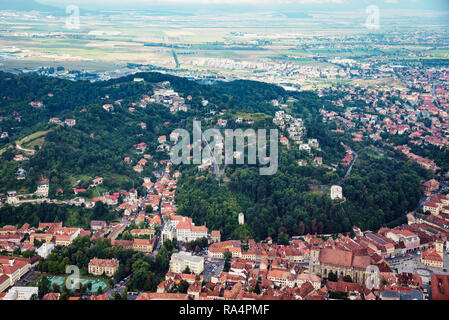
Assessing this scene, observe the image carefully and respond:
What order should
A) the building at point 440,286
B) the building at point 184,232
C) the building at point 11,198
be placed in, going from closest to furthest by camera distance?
the building at point 440,286
the building at point 184,232
the building at point 11,198

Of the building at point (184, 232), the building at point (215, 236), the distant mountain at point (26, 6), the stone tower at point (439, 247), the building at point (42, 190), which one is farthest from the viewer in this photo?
the distant mountain at point (26, 6)

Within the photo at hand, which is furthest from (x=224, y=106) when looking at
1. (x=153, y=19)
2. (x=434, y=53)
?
(x=153, y=19)

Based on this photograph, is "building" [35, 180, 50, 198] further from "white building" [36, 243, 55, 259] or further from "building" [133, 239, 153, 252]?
"building" [133, 239, 153, 252]

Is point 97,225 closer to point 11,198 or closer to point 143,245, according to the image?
point 143,245

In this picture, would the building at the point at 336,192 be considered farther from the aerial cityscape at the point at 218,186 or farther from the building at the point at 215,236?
the building at the point at 215,236

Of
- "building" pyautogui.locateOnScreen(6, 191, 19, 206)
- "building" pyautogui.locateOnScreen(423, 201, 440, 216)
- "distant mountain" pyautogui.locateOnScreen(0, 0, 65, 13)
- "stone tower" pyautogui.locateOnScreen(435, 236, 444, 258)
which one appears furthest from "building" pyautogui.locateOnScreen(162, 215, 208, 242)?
"distant mountain" pyautogui.locateOnScreen(0, 0, 65, 13)

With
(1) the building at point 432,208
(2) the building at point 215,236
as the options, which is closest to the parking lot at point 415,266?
(1) the building at point 432,208
